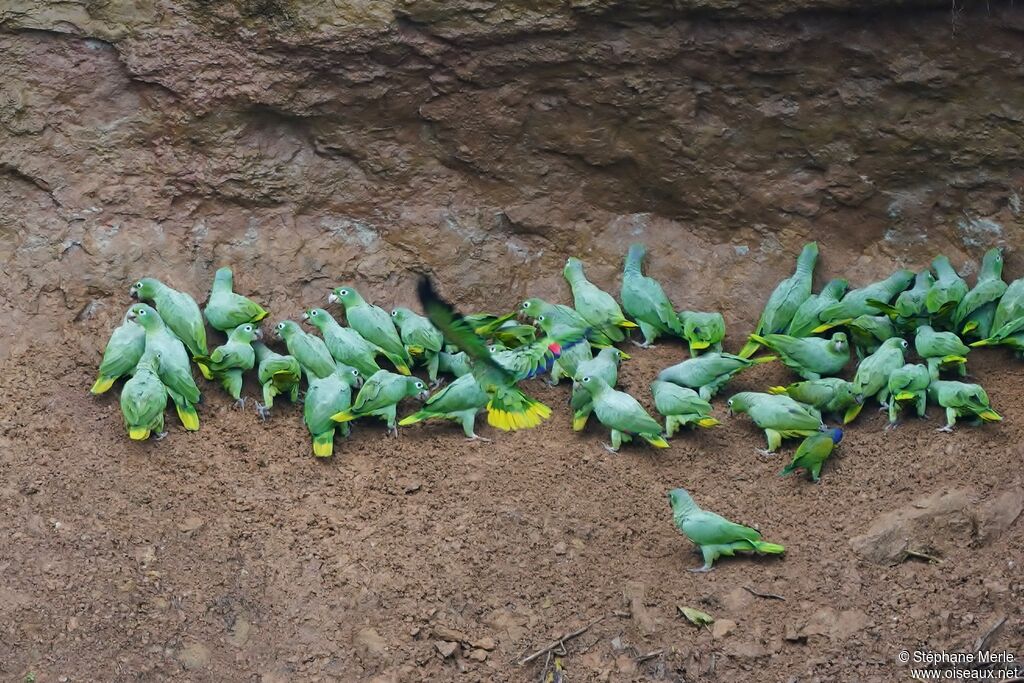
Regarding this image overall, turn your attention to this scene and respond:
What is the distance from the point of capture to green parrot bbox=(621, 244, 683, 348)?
747 cm

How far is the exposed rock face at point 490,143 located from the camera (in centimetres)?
723

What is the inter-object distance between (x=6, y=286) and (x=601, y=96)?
11.5ft

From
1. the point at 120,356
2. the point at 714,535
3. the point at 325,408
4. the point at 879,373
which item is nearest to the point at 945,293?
the point at 879,373

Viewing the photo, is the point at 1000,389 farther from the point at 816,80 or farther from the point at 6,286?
the point at 6,286

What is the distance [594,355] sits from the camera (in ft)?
24.7

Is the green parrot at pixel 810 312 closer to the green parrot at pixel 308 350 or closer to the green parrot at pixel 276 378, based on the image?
the green parrot at pixel 308 350

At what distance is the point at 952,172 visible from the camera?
7426 mm

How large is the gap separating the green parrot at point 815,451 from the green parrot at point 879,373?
17.2 inches

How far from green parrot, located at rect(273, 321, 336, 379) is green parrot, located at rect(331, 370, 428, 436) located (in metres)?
0.29

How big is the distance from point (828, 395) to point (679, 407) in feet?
2.60

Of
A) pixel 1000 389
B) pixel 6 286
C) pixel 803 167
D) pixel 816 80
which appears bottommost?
pixel 6 286

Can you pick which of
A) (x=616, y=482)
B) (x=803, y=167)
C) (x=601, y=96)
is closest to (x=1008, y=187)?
(x=803, y=167)

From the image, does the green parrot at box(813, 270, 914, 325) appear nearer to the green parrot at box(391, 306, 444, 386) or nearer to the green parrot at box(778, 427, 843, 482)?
the green parrot at box(778, 427, 843, 482)

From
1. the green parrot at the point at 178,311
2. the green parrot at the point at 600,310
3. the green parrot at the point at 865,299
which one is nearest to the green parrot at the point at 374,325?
the green parrot at the point at 178,311
